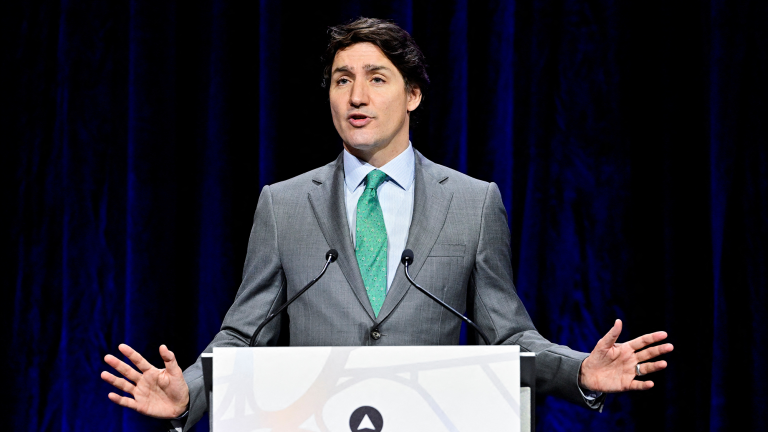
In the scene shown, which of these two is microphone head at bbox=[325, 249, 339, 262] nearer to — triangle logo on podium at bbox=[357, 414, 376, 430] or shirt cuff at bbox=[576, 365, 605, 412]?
triangle logo on podium at bbox=[357, 414, 376, 430]

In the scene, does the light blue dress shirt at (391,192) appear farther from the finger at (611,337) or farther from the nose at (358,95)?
the finger at (611,337)

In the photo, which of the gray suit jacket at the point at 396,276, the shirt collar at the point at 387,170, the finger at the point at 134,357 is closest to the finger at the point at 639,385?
the gray suit jacket at the point at 396,276

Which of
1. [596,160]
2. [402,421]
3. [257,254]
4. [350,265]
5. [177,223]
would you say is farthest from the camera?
[177,223]

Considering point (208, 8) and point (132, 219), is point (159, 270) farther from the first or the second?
point (208, 8)

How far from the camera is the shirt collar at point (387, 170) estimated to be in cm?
172

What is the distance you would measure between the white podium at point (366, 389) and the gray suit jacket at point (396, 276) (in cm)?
41

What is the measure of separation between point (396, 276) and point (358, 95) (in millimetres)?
395

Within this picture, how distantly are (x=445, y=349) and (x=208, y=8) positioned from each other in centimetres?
169

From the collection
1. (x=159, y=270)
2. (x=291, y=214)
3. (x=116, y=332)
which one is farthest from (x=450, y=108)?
(x=116, y=332)

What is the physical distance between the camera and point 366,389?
3.59ft

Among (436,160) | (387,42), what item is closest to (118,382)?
(387,42)

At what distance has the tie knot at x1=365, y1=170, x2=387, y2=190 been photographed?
1.69 m

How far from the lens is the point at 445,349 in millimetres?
1104

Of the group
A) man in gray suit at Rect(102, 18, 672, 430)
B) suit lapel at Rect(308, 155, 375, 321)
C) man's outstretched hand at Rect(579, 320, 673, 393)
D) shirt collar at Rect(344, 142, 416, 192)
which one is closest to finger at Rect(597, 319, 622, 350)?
man's outstretched hand at Rect(579, 320, 673, 393)
